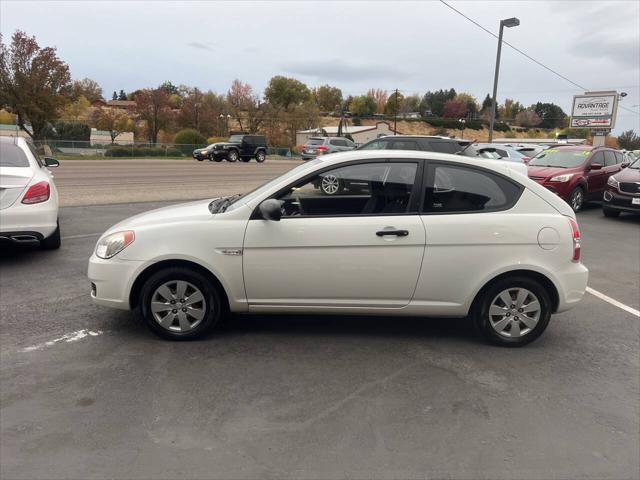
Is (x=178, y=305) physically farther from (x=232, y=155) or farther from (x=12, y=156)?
(x=232, y=155)

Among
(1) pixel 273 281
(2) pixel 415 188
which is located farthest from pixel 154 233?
(2) pixel 415 188

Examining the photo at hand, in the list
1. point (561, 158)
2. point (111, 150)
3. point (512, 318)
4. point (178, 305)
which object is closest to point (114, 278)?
point (178, 305)

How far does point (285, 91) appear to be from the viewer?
103938mm

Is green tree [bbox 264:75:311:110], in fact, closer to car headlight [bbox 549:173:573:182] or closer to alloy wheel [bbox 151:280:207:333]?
car headlight [bbox 549:173:573:182]

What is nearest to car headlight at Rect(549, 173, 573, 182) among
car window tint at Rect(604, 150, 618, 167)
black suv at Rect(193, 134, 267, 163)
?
car window tint at Rect(604, 150, 618, 167)

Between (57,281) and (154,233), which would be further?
(57,281)

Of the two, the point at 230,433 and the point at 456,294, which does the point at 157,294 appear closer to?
the point at 230,433

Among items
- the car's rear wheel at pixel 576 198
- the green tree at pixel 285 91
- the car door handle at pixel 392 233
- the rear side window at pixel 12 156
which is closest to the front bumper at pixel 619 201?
the car's rear wheel at pixel 576 198

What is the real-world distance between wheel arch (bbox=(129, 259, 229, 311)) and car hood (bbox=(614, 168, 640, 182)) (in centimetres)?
1133

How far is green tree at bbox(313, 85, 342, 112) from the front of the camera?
14950 cm

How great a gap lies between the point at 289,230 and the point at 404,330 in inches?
59.1

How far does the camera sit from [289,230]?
4211 mm

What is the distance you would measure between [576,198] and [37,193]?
1241cm

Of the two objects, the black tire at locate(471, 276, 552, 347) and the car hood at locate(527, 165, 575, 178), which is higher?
the car hood at locate(527, 165, 575, 178)
